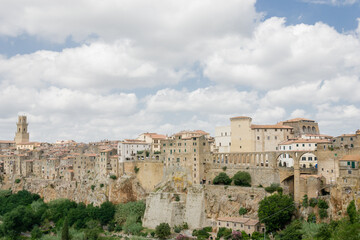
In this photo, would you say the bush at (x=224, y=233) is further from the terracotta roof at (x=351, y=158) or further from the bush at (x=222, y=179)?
the terracotta roof at (x=351, y=158)

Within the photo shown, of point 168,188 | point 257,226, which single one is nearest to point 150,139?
point 168,188

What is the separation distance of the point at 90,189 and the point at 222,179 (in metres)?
25.7

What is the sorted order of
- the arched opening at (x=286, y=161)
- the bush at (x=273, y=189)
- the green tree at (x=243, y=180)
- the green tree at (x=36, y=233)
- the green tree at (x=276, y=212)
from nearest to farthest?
the green tree at (x=276, y=212) < the bush at (x=273, y=189) < the green tree at (x=243, y=180) < the arched opening at (x=286, y=161) < the green tree at (x=36, y=233)

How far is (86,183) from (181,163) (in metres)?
20.8

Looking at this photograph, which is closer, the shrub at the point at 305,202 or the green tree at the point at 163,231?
the shrub at the point at 305,202

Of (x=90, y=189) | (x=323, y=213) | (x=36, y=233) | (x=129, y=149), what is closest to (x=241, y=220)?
(x=323, y=213)

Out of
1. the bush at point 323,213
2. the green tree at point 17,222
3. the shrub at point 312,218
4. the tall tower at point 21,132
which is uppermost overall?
the tall tower at point 21,132

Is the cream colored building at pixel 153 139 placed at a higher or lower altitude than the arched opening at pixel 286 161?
higher

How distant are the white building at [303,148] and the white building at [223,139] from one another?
9923 mm

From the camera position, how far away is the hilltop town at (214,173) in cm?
4731

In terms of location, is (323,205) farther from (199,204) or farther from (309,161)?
(199,204)

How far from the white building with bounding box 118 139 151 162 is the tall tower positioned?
61377 mm

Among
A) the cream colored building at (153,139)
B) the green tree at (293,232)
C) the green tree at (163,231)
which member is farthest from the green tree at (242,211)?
the cream colored building at (153,139)

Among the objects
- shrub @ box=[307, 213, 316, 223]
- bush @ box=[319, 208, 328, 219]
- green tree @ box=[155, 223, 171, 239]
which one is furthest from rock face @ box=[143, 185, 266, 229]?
bush @ box=[319, 208, 328, 219]
